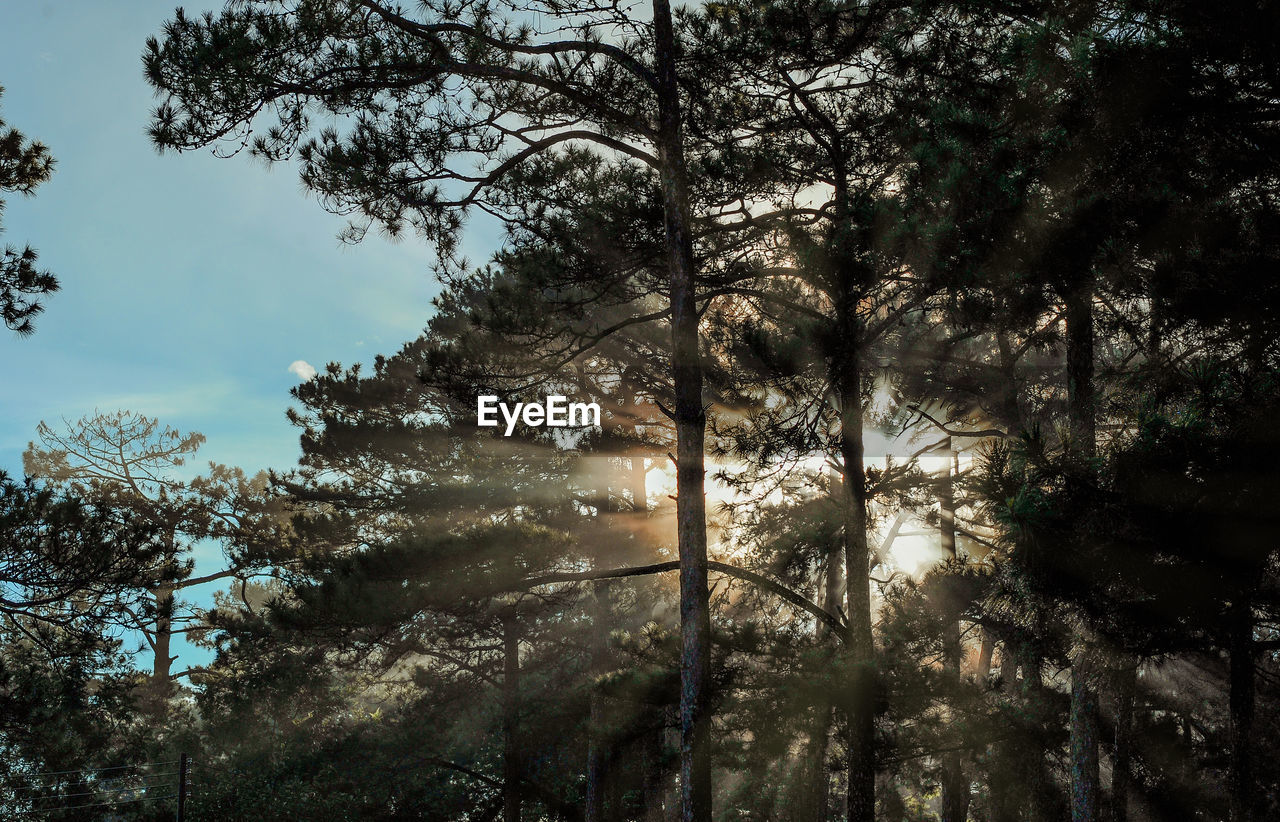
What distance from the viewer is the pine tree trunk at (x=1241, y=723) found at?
18.5 feet

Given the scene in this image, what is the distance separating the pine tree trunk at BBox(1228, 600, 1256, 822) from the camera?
5637 millimetres

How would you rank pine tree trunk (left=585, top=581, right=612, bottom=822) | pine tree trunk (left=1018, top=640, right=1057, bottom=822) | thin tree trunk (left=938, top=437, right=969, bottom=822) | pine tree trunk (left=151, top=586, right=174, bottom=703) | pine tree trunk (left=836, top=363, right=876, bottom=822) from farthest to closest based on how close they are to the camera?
1. pine tree trunk (left=151, top=586, right=174, bottom=703)
2. thin tree trunk (left=938, top=437, right=969, bottom=822)
3. pine tree trunk (left=585, top=581, right=612, bottom=822)
4. pine tree trunk (left=1018, top=640, right=1057, bottom=822)
5. pine tree trunk (left=836, top=363, right=876, bottom=822)

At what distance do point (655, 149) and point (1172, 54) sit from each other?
15.4ft

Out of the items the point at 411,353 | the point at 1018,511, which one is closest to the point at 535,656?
the point at 411,353

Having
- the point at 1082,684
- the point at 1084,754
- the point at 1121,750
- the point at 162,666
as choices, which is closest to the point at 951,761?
the point at 1121,750

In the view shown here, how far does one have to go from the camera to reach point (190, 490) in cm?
1977

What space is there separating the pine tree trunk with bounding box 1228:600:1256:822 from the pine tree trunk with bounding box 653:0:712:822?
401 cm

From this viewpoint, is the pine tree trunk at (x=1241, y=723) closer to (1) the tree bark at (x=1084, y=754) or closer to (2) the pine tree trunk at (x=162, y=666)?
(1) the tree bark at (x=1084, y=754)

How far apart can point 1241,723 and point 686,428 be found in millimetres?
5004

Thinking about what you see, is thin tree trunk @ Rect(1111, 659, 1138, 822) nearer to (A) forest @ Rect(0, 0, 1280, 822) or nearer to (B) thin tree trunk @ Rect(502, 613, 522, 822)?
(A) forest @ Rect(0, 0, 1280, 822)

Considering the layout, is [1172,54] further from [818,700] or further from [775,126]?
[818,700]

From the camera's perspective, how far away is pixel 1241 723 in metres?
6.06

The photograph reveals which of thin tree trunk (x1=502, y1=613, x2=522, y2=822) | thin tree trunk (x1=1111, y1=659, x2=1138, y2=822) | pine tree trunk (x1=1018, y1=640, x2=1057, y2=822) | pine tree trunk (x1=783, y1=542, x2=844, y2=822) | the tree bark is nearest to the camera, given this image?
the tree bark

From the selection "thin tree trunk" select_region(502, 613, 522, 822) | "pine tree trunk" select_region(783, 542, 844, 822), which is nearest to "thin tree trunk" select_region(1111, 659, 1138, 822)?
"pine tree trunk" select_region(783, 542, 844, 822)
